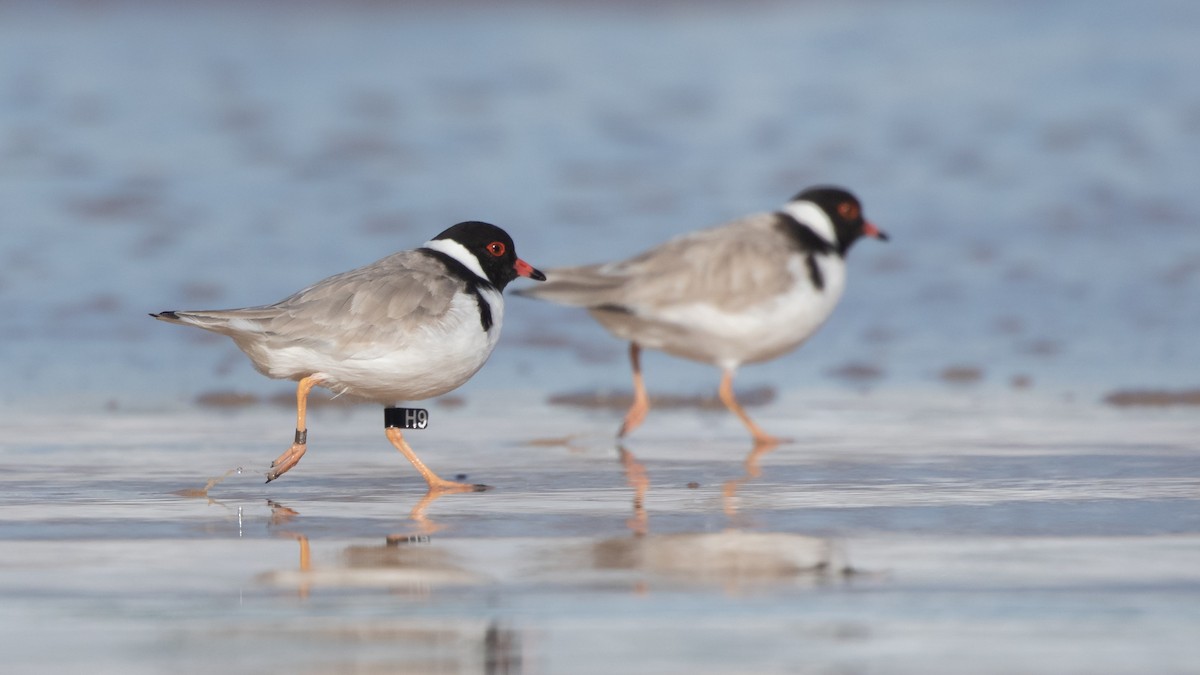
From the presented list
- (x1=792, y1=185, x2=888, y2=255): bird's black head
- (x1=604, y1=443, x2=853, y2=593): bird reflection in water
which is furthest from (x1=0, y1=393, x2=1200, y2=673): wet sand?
(x1=792, y1=185, x2=888, y2=255): bird's black head

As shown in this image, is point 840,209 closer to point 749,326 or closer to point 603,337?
point 749,326

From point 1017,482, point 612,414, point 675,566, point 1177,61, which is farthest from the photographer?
point 1177,61

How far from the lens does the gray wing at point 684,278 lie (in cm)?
954

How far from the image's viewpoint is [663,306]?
9.51 metres

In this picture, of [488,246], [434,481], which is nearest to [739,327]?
[488,246]

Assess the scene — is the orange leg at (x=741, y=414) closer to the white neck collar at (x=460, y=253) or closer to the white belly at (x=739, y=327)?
the white belly at (x=739, y=327)

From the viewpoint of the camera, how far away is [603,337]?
39.1ft

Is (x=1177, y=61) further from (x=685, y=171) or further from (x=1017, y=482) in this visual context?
(x=1017, y=482)

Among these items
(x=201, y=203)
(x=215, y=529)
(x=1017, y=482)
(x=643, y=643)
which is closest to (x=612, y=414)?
(x=1017, y=482)

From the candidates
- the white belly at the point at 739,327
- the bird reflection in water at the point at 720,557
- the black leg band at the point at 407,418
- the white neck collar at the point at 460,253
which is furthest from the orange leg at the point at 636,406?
the bird reflection in water at the point at 720,557

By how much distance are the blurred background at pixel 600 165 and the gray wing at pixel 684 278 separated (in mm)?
1018

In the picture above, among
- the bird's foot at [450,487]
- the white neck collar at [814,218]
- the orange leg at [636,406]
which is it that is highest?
the white neck collar at [814,218]

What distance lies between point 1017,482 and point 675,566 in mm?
2233

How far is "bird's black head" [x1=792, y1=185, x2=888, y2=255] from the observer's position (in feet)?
34.6
